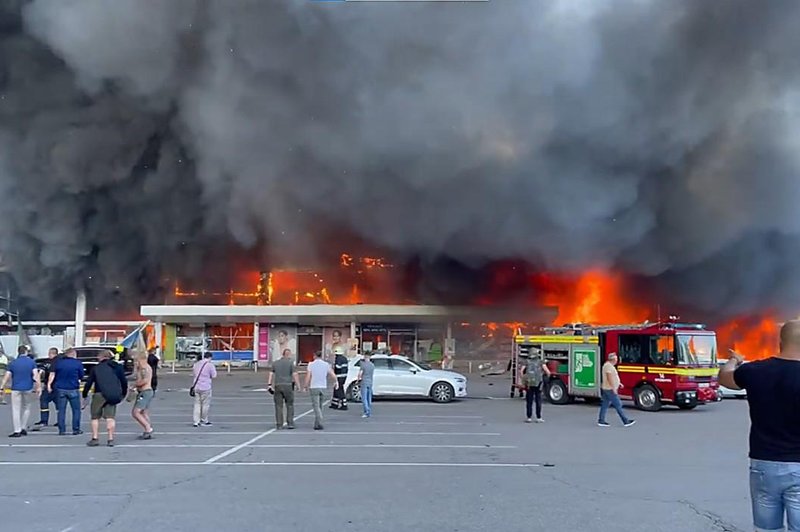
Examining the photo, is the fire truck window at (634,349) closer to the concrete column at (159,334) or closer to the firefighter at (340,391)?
the firefighter at (340,391)

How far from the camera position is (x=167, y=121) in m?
A: 30.4

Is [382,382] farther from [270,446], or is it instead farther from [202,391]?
[270,446]

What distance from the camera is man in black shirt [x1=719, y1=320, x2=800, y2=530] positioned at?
4000mm

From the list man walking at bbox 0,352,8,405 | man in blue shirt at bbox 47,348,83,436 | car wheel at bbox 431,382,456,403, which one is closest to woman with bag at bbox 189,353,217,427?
man in blue shirt at bbox 47,348,83,436

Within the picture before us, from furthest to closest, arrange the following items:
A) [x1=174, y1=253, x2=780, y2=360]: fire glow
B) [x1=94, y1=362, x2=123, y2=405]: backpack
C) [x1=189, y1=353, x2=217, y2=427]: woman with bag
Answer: [x1=174, y1=253, x2=780, y2=360]: fire glow → [x1=189, y1=353, x2=217, y2=427]: woman with bag → [x1=94, y1=362, x2=123, y2=405]: backpack

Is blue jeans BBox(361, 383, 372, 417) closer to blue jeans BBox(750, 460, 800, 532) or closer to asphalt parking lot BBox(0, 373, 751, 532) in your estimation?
asphalt parking lot BBox(0, 373, 751, 532)

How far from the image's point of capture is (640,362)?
59.5 ft

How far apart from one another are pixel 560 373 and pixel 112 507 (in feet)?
46.1

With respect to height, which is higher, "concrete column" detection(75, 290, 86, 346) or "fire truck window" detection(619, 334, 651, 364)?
"concrete column" detection(75, 290, 86, 346)

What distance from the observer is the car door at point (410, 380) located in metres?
19.6

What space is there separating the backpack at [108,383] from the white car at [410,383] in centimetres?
841

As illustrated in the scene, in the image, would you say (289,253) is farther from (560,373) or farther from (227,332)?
(560,373)

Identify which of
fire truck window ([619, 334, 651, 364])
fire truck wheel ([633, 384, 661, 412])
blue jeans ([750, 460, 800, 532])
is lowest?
fire truck wheel ([633, 384, 661, 412])

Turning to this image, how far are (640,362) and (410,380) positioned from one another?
5.38 meters
